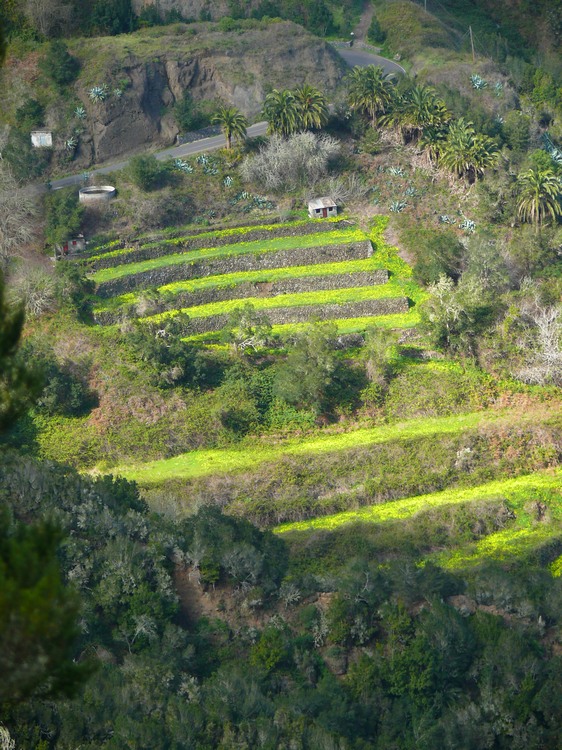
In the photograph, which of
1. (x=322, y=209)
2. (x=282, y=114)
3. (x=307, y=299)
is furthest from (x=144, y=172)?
(x=307, y=299)

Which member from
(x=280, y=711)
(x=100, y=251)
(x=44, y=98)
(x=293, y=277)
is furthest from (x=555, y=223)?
(x=280, y=711)

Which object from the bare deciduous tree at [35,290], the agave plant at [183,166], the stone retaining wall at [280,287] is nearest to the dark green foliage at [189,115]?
the agave plant at [183,166]

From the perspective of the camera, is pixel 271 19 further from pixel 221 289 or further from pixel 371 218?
pixel 221 289

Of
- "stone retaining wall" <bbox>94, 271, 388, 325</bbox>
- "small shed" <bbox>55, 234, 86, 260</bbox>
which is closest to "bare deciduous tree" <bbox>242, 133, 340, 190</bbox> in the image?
"stone retaining wall" <bbox>94, 271, 388, 325</bbox>

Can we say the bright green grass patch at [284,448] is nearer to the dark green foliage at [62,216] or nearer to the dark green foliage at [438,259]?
the dark green foliage at [438,259]

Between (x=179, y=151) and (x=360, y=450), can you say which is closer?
(x=360, y=450)

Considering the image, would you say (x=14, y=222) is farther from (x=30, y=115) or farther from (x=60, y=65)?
(x=60, y=65)

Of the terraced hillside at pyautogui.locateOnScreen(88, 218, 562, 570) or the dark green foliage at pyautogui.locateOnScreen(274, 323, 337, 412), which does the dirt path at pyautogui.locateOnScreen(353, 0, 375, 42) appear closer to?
the terraced hillside at pyautogui.locateOnScreen(88, 218, 562, 570)
